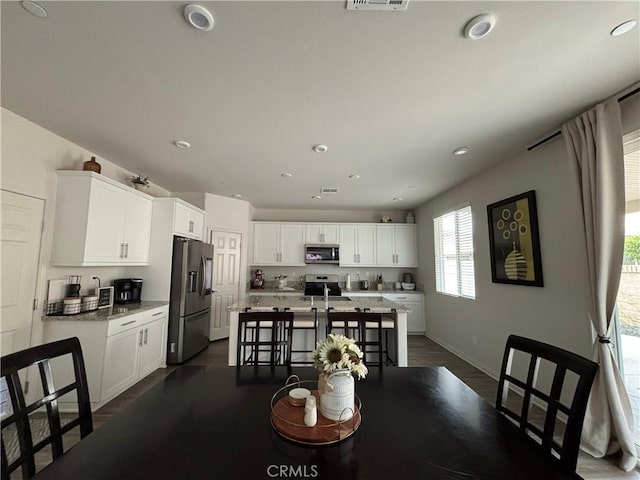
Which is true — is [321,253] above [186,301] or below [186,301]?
above

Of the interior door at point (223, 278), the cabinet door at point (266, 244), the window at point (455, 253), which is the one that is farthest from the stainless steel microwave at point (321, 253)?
the window at point (455, 253)

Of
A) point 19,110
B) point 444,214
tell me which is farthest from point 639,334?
point 19,110

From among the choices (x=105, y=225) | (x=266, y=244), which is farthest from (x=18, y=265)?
(x=266, y=244)

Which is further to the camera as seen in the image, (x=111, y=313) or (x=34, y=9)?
(x=111, y=313)

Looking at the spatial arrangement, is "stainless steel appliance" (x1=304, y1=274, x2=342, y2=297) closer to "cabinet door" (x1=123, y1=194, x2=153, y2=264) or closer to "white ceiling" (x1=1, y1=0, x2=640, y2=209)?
"cabinet door" (x1=123, y1=194, x2=153, y2=264)

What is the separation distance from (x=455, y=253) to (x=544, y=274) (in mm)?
1768

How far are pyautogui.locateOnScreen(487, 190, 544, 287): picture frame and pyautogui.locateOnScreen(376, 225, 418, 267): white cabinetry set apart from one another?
2.52 meters

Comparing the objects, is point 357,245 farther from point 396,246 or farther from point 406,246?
point 406,246

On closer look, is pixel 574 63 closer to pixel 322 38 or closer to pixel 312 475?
pixel 322 38

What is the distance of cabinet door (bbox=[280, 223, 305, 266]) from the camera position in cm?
590

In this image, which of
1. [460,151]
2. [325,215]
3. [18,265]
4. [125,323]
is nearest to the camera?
[18,265]

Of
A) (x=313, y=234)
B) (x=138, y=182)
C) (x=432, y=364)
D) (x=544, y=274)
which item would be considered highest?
(x=138, y=182)

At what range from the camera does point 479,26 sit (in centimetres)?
145

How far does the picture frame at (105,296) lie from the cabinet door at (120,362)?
0.50m
